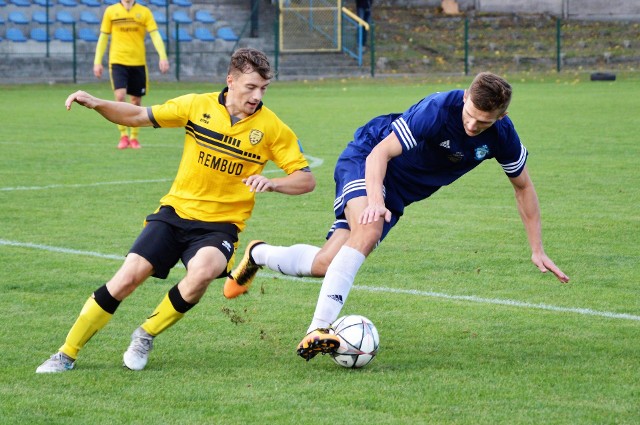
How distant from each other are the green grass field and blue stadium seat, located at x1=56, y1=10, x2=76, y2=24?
17671mm

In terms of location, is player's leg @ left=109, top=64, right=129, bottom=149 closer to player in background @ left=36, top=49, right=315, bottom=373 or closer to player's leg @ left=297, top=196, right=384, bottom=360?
player in background @ left=36, top=49, right=315, bottom=373

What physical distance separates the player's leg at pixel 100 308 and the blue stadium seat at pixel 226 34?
26.2m

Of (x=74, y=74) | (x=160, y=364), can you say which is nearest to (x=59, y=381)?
(x=160, y=364)

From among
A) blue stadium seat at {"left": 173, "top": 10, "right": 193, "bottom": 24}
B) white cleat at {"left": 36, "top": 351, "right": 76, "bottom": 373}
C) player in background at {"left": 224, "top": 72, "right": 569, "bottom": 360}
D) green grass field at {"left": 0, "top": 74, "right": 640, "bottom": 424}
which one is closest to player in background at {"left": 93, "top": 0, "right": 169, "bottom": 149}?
green grass field at {"left": 0, "top": 74, "right": 640, "bottom": 424}

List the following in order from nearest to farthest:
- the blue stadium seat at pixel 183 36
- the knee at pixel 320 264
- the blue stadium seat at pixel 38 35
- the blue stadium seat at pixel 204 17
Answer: the knee at pixel 320 264 → the blue stadium seat at pixel 38 35 → the blue stadium seat at pixel 183 36 → the blue stadium seat at pixel 204 17

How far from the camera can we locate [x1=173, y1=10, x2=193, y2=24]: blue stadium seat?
101 feet

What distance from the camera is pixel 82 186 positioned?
11281mm

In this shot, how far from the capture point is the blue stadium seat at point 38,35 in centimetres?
2891

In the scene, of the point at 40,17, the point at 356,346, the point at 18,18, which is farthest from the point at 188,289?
the point at 40,17

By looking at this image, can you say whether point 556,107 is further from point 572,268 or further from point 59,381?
point 59,381

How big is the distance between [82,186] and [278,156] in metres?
6.16

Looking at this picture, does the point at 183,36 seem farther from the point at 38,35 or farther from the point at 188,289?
the point at 188,289

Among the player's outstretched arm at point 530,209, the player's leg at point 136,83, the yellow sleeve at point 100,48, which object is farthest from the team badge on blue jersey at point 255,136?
the player's leg at point 136,83

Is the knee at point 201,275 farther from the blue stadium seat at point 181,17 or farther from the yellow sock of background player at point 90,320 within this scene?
the blue stadium seat at point 181,17
